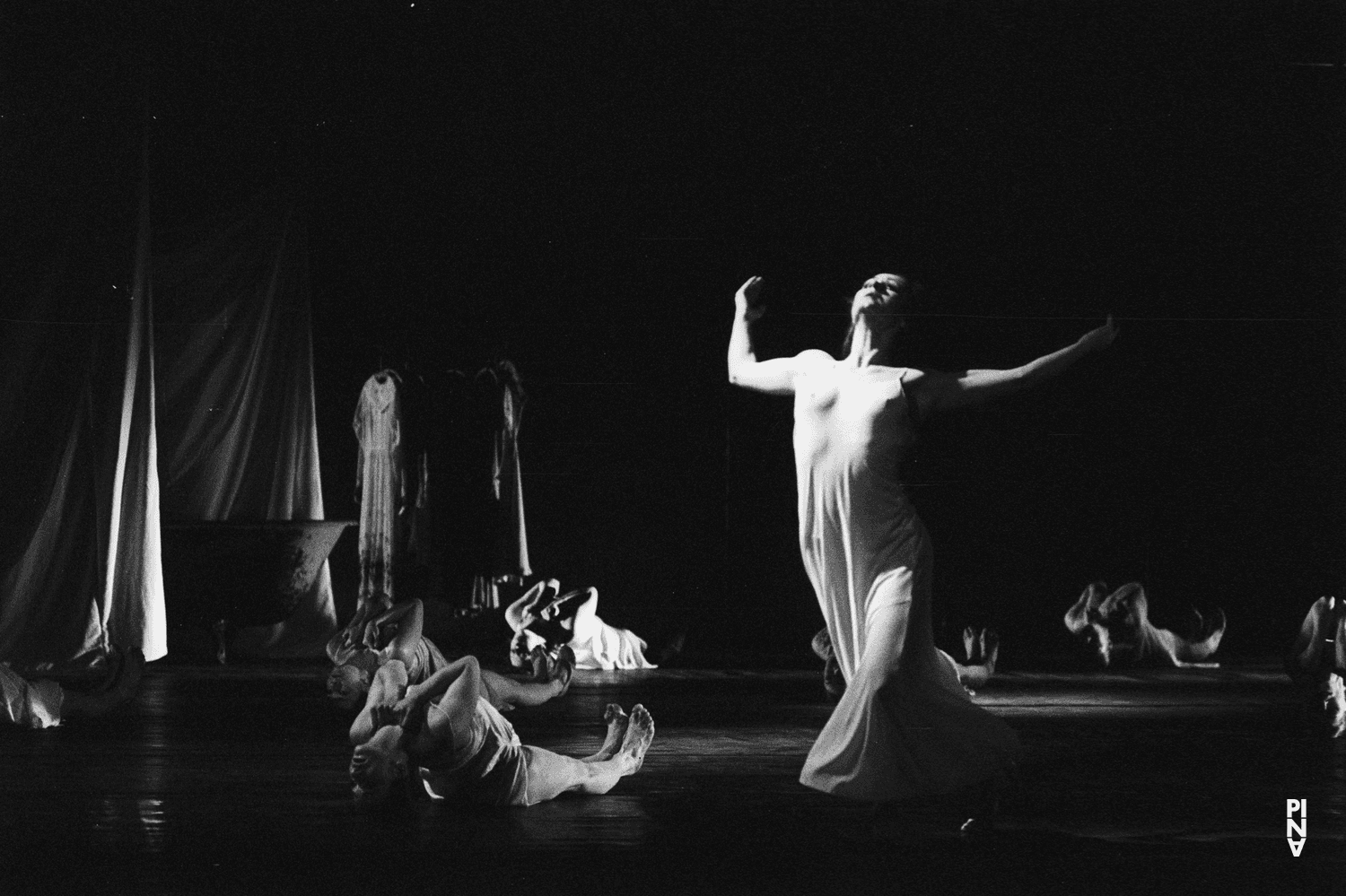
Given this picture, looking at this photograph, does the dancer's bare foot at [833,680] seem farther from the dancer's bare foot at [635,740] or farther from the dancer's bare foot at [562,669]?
the dancer's bare foot at [635,740]

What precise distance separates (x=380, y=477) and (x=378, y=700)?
550 centimetres

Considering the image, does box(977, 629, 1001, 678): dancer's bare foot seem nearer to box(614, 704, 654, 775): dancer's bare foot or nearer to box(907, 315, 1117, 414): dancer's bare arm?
box(614, 704, 654, 775): dancer's bare foot

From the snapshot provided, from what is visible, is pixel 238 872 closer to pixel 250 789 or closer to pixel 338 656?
pixel 250 789

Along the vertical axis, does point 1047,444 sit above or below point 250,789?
above

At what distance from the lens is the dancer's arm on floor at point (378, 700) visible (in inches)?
135

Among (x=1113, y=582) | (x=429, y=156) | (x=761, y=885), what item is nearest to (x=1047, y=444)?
(x=1113, y=582)

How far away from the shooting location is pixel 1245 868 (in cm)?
283

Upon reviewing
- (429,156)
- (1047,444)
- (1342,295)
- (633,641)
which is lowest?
(633,641)

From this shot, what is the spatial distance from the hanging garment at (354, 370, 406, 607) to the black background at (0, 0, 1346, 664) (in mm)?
585

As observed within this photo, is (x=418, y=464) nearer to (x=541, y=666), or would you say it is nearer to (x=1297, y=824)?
(x=541, y=666)

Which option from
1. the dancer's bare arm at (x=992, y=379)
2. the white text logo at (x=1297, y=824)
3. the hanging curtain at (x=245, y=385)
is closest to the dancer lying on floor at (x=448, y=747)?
the dancer's bare arm at (x=992, y=379)

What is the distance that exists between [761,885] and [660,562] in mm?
6943

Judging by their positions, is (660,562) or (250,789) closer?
A: (250,789)

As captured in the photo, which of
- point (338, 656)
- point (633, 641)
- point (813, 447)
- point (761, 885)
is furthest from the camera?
point (633, 641)
